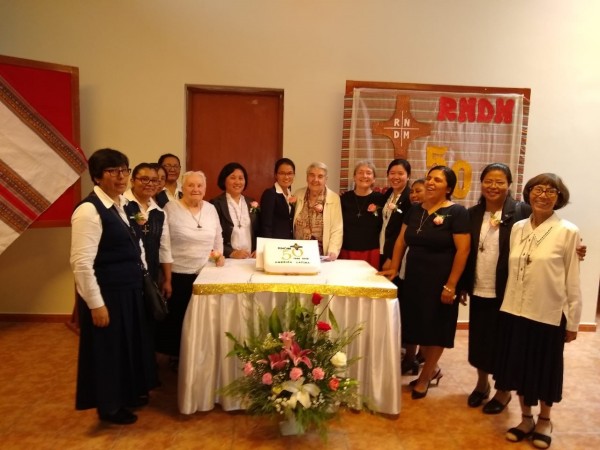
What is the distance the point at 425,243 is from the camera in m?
2.65

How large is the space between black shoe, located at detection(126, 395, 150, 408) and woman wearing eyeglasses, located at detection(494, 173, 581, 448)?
192 cm

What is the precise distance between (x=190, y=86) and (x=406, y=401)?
9.78 ft

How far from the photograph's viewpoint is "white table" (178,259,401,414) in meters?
2.34

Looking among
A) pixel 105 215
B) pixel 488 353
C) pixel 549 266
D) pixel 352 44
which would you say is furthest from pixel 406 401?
pixel 352 44

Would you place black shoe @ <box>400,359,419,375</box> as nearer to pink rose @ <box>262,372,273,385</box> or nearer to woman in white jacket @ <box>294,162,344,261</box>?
woman in white jacket @ <box>294,162,344,261</box>

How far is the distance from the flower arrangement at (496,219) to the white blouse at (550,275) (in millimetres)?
218

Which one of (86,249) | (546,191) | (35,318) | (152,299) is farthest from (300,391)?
(35,318)

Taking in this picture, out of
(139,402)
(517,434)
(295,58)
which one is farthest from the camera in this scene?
(295,58)

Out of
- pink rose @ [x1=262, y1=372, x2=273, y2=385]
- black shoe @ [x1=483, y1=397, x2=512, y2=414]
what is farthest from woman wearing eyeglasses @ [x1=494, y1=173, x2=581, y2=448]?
pink rose @ [x1=262, y1=372, x2=273, y2=385]

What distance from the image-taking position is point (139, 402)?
2.62 metres

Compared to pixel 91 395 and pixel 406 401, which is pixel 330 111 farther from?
pixel 91 395

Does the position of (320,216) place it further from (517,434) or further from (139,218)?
(517,434)

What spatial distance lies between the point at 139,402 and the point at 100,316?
2.43ft

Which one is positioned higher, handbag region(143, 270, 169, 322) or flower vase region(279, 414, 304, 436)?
handbag region(143, 270, 169, 322)
